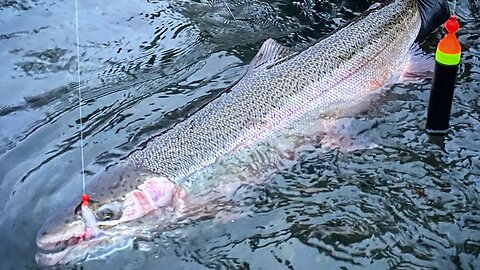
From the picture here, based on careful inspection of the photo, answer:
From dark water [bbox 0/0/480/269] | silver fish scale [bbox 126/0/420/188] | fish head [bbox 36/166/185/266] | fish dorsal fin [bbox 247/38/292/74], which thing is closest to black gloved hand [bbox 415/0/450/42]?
silver fish scale [bbox 126/0/420/188]

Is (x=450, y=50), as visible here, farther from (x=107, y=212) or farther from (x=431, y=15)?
(x=107, y=212)

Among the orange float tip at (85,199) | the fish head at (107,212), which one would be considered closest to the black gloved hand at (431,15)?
the fish head at (107,212)

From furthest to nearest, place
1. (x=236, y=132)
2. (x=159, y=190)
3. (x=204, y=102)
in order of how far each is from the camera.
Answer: (x=204, y=102)
(x=236, y=132)
(x=159, y=190)

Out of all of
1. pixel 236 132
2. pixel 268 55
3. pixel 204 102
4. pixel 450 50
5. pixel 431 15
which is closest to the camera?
pixel 450 50

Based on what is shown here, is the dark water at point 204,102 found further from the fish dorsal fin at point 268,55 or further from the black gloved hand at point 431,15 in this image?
the fish dorsal fin at point 268,55

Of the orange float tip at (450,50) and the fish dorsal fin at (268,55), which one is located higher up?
the orange float tip at (450,50)

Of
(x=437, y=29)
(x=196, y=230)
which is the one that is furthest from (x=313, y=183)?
(x=437, y=29)

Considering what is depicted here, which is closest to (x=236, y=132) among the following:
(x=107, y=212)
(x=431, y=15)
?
(x=107, y=212)
